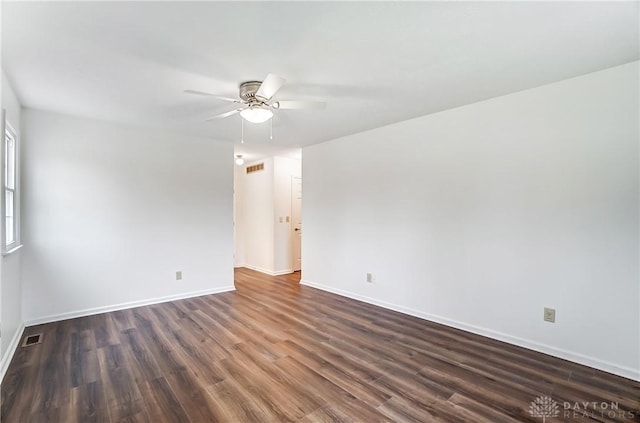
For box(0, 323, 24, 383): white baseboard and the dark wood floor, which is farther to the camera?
box(0, 323, 24, 383): white baseboard

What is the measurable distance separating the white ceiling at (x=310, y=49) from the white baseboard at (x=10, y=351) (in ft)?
7.52

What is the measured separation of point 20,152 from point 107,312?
A: 207 centimetres

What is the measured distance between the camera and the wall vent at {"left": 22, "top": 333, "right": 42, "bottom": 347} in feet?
9.24

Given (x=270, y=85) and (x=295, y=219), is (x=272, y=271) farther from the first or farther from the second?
(x=270, y=85)

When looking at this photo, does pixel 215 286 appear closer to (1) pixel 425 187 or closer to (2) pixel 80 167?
(2) pixel 80 167

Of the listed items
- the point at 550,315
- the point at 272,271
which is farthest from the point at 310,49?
the point at 272,271

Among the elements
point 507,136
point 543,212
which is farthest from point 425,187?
point 543,212

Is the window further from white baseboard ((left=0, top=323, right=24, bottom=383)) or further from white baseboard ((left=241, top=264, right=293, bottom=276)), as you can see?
white baseboard ((left=241, top=264, right=293, bottom=276))

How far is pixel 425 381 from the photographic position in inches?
87.3

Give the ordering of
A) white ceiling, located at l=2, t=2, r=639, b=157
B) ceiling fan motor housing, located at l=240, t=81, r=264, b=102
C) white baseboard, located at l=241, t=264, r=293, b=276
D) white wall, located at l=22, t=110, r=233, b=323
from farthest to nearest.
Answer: white baseboard, located at l=241, t=264, r=293, b=276 < white wall, located at l=22, t=110, r=233, b=323 < ceiling fan motor housing, located at l=240, t=81, r=264, b=102 < white ceiling, located at l=2, t=2, r=639, b=157

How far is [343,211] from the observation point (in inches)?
179

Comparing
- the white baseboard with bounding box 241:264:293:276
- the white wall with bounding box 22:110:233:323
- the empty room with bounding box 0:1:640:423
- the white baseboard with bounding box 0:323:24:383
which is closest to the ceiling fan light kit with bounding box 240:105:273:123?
the empty room with bounding box 0:1:640:423

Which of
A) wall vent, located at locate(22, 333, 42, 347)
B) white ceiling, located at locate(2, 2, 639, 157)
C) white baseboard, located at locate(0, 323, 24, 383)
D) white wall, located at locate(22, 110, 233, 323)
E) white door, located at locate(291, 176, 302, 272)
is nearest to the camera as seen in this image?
white ceiling, located at locate(2, 2, 639, 157)

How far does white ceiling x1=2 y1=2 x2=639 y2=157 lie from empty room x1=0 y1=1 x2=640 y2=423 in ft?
0.06
